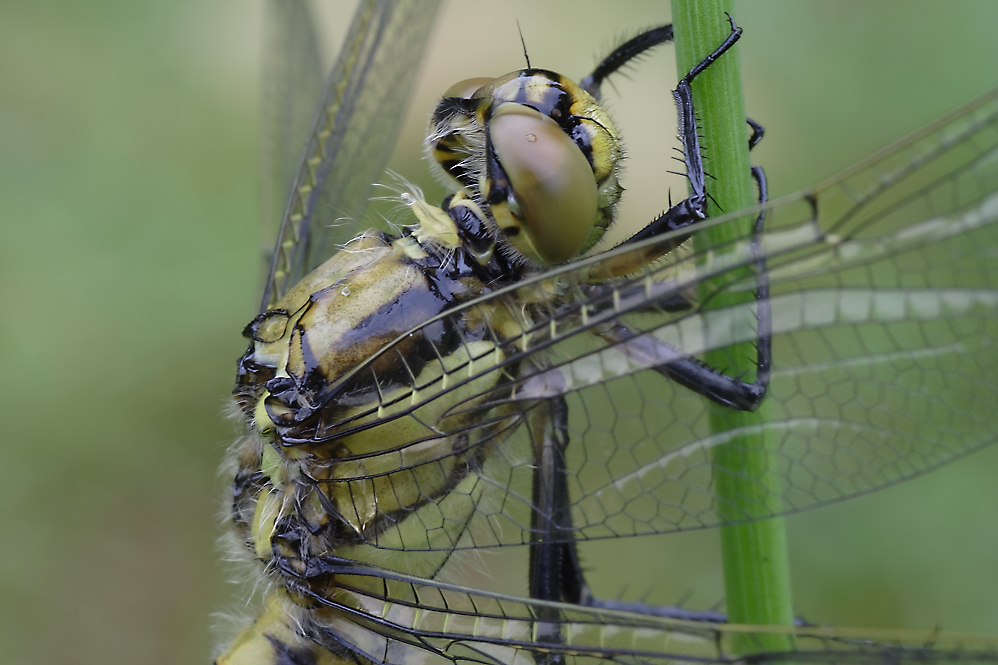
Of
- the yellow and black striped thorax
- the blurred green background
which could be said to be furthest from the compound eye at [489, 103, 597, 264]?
the blurred green background

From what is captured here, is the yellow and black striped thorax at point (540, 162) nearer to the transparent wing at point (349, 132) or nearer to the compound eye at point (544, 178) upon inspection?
the compound eye at point (544, 178)

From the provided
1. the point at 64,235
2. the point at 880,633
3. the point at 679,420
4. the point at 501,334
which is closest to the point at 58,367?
the point at 64,235

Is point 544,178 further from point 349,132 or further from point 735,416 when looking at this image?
point 349,132

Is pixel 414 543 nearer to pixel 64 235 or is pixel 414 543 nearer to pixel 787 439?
pixel 787 439

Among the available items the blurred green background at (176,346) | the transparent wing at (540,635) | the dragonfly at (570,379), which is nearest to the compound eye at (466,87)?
the dragonfly at (570,379)

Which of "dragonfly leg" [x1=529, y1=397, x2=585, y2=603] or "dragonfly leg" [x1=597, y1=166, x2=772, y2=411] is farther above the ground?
"dragonfly leg" [x1=597, y1=166, x2=772, y2=411]

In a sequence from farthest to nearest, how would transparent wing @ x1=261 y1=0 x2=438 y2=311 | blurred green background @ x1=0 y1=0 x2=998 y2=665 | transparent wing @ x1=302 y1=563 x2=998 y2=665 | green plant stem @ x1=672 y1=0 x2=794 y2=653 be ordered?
1. blurred green background @ x1=0 y1=0 x2=998 y2=665
2. transparent wing @ x1=261 y1=0 x2=438 y2=311
3. green plant stem @ x1=672 y1=0 x2=794 y2=653
4. transparent wing @ x1=302 y1=563 x2=998 y2=665

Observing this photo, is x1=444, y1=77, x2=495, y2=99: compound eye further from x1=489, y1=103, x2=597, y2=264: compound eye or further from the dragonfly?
x1=489, y1=103, x2=597, y2=264: compound eye
